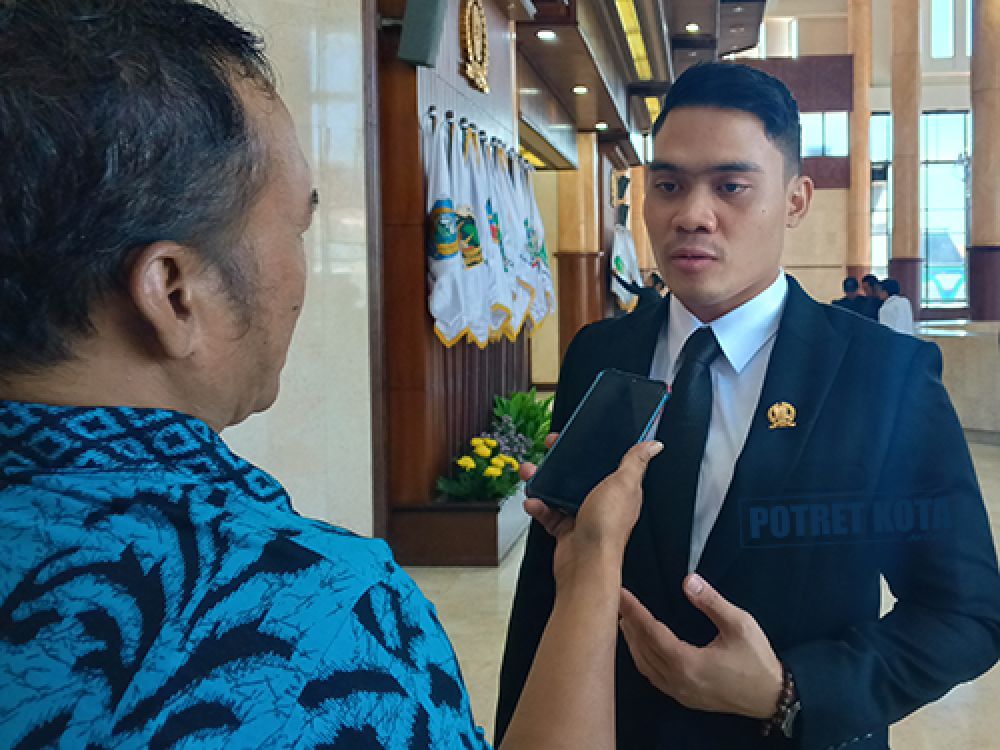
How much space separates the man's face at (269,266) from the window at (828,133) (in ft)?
94.9

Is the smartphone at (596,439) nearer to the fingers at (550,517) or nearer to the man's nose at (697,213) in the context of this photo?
the fingers at (550,517)

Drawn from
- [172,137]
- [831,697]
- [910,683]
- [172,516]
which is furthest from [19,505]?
[910,683]

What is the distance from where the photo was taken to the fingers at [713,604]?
124 centimetres

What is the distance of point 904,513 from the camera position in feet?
4.50

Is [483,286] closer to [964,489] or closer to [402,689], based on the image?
[964,489]

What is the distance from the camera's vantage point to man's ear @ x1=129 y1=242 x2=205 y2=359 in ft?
2.54

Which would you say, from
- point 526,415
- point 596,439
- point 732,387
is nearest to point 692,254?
point 732,387

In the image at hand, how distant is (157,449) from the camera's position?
77 centimetres

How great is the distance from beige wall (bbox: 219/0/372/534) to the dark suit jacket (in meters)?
2.05

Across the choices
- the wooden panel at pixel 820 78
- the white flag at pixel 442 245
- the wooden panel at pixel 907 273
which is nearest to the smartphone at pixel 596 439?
the white flag at pixel 442 245

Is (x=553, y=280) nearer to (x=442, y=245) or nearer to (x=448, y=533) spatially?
(x=442, y=245)

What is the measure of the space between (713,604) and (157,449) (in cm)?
76

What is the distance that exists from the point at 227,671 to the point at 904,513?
1.02m

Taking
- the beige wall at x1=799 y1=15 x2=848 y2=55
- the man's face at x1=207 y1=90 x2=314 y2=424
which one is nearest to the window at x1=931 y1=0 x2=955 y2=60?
the beige wall at x1=799 y1=15 x2=848 y2=55
